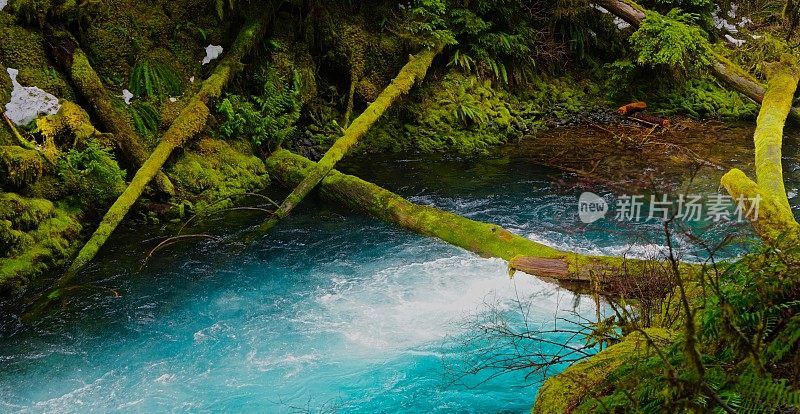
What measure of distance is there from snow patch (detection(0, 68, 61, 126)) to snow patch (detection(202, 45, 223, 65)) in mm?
2720

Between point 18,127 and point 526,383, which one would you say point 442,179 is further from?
point 18,127

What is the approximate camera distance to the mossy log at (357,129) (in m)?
8.74

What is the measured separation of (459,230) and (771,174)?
11.7ft

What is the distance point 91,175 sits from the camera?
8.30 m

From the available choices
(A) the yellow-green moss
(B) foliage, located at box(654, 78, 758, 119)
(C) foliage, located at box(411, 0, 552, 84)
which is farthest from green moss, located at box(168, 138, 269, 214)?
(B) foliage, located at box(654, 78, 758, 119)

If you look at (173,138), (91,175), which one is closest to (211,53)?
(173,138)

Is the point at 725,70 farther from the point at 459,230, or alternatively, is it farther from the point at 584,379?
the point at 584,379

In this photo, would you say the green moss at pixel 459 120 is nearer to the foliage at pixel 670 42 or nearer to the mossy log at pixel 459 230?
the foliage at pixel 670 42

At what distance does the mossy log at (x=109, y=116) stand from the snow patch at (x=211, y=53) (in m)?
2.00

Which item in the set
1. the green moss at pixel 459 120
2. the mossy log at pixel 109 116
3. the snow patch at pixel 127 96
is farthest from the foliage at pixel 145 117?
the green moss at pixel 459 120

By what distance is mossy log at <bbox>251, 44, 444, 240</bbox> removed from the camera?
8.74 m

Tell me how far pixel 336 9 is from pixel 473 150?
385 cm

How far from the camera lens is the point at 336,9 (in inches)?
473

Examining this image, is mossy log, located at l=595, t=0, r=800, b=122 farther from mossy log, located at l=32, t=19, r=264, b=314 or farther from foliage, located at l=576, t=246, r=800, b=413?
foliage, located at l=576, t=246, r=800, b=413
